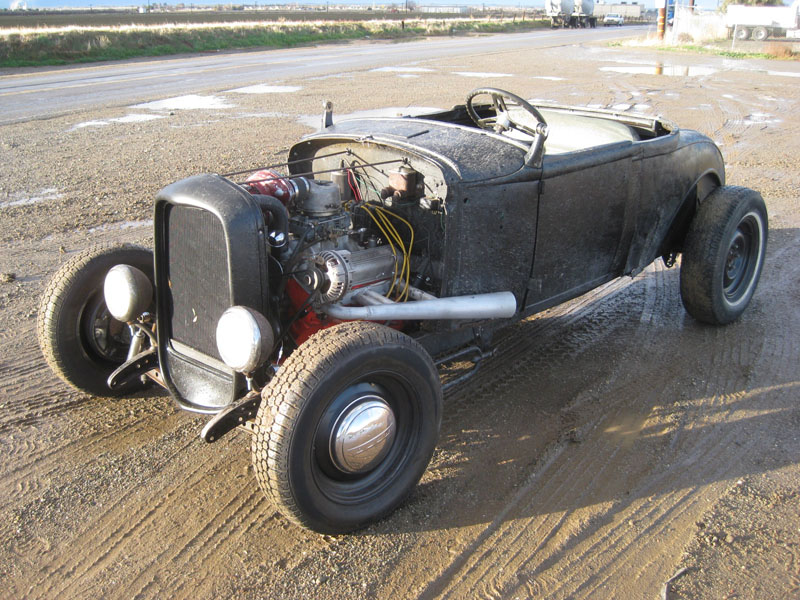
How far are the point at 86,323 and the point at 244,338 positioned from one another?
139 centimetres

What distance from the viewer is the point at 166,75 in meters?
18.1

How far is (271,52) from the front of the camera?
26.9 meters

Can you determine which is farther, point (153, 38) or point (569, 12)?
point (569, 12)

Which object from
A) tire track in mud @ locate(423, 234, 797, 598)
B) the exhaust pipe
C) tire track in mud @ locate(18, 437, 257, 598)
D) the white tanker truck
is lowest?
tire track in mud @ locate(423, 234, 797, 598)

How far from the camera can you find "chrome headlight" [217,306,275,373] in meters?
2.77

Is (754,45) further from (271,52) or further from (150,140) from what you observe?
(150,140)

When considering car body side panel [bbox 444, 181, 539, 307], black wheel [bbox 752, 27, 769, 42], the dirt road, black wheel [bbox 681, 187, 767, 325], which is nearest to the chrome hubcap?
the dirt road

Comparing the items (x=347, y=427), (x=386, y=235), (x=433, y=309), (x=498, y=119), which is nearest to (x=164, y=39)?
(x=498, y=119)

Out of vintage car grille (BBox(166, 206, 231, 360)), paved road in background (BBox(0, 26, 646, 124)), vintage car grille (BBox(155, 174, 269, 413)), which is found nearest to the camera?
vintage car grille (BBox(155, 174, 269, 413))

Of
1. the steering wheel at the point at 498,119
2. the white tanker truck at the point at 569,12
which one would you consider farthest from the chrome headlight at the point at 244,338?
the white tanker truck at the point at 569,12

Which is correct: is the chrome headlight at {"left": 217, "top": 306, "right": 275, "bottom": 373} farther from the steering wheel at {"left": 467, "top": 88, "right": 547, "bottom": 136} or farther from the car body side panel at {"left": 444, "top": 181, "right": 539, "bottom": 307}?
the steering wheel at {"left": 467, "top": 88, "right": 547, "bottom": 136}

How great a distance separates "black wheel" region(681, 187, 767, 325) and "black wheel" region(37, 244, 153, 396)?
3.60m

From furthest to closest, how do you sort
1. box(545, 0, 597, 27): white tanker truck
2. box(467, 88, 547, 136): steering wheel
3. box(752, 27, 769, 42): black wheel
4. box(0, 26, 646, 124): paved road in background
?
box(545, 0, 597, 27): white tanker truck → box(752, 27, 769, 42): black wheel → box(0, 26, 646, 124): paved road in background → box(467, 88, 547, 136): steering wheel

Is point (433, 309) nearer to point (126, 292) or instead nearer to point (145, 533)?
point (126, 292)
